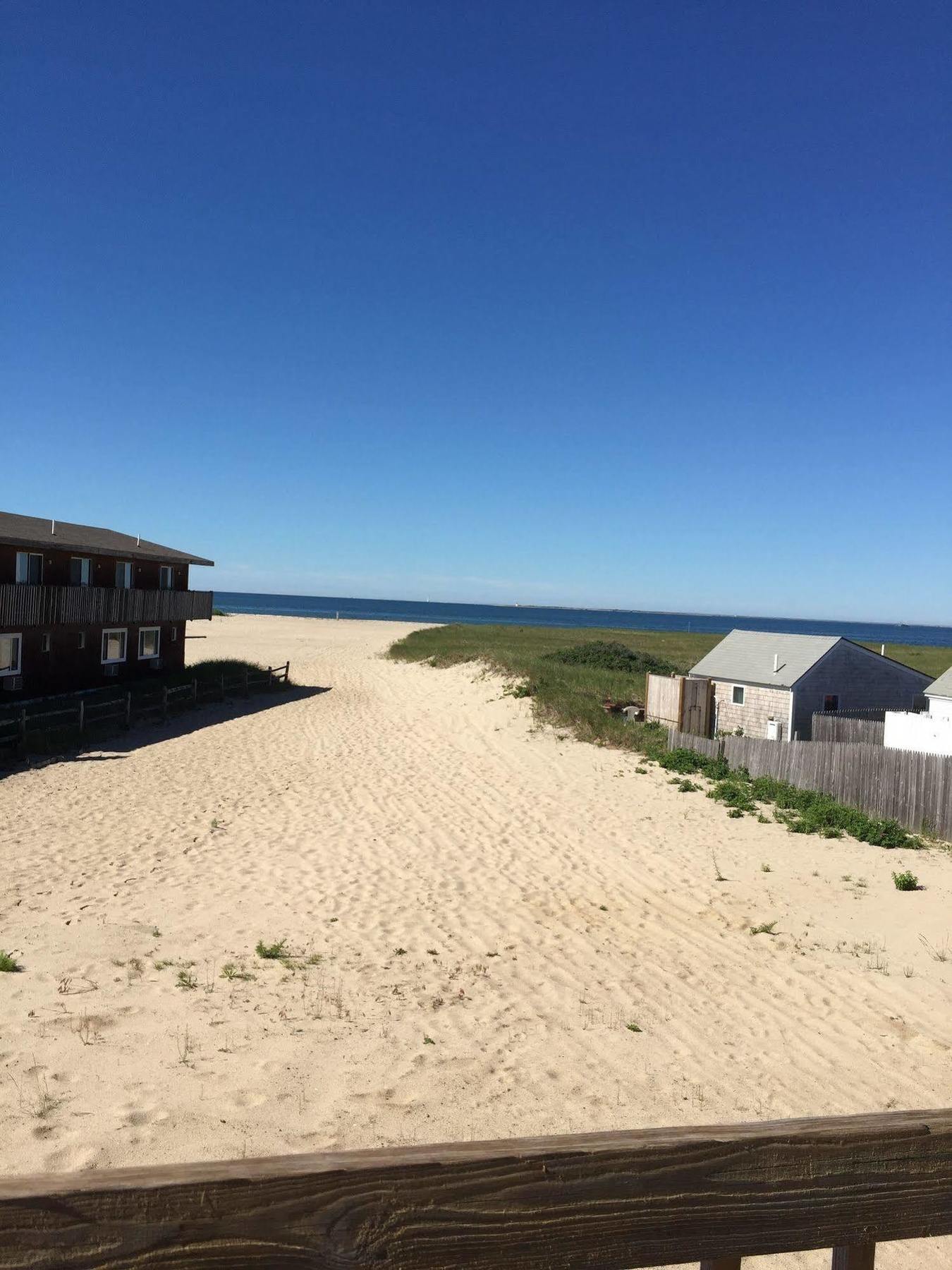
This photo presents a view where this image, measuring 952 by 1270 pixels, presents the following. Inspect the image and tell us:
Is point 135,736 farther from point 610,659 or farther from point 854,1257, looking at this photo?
point 610,659

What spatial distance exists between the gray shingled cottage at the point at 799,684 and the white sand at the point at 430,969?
6.77 meters

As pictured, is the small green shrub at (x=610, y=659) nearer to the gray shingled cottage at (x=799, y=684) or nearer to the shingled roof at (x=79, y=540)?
the gray shingled cottage at (x=799, y=684)

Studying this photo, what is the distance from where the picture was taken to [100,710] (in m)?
24.8

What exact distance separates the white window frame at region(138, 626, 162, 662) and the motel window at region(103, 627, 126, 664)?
1.07 meters

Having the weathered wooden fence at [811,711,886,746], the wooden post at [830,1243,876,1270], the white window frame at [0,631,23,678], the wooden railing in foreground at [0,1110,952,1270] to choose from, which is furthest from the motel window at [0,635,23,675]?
the wooden post at [830,1243,876,1270]

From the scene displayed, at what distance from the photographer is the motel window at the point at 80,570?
27.5 metres

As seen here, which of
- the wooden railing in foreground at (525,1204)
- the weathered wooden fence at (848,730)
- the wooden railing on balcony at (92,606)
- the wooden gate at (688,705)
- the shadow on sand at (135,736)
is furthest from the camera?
the wooden gate at (688,705)

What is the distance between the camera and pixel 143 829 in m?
14.9

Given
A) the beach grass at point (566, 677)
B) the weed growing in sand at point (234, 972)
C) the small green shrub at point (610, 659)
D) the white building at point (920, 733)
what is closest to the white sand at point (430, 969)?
the weed growing in sand at point (234, 972)

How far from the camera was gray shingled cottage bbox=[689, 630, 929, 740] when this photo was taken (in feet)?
80.4

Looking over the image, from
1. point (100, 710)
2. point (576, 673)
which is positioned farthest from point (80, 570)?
point (576, 673)

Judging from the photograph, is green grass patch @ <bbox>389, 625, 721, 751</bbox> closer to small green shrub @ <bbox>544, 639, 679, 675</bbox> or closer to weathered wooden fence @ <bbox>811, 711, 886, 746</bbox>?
small green shrub @ <bbox>544, 639, 679, 675</bbox>

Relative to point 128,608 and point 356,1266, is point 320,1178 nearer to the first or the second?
point 356,1266

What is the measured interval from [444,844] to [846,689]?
16154mm
